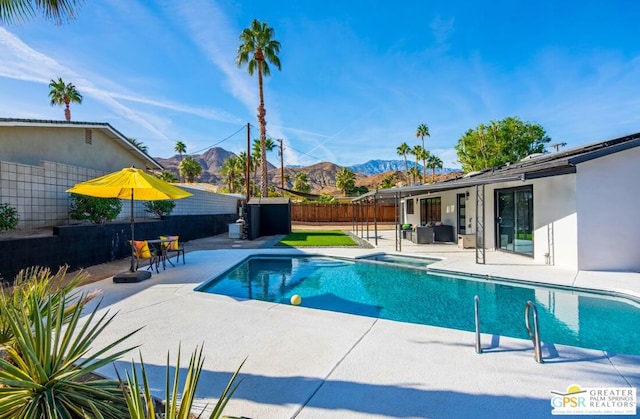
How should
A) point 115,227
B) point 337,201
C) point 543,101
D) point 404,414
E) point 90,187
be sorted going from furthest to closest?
1. point 337,201
2. point 543,101
3. point 115,227
4. point 90,187
5. point 404,414

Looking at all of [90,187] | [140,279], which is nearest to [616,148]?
[140,279]

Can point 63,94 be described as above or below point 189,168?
above

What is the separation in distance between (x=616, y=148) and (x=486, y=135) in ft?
81.0

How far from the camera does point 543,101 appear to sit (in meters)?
20.6

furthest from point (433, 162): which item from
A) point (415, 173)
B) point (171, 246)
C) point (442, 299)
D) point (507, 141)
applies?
point (442, 299)

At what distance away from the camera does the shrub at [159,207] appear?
45.5 feet

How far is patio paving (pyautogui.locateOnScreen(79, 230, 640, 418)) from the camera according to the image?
280 cm

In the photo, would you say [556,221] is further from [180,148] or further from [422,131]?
[180,148]

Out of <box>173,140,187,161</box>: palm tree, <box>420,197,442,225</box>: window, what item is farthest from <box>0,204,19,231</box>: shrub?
<box>173,140,187,161</box>: palm tree

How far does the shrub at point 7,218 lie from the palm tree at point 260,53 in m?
17.1

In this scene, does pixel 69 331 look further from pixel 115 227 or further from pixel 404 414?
pixel 115 227

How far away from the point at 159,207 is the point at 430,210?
1440 centimetres

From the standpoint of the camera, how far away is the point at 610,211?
26.9 ft

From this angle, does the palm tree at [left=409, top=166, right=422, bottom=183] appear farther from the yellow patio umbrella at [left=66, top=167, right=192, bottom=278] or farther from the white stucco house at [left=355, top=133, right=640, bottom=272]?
the yellow patio umbrella at [left=66, top=167, right=192, bottom=278]
